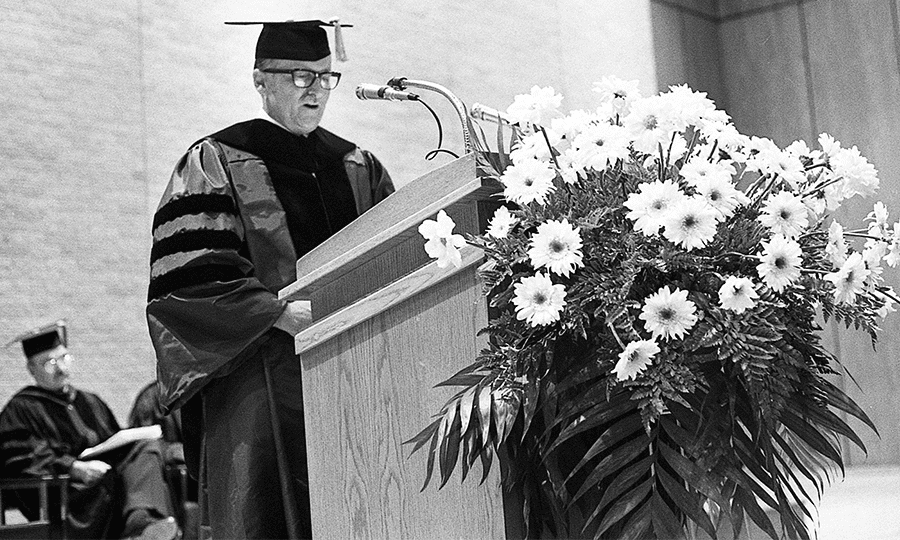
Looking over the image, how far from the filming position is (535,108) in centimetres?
205

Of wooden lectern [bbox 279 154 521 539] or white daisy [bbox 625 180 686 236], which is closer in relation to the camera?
white daisy [bbox 625 180 686 236]

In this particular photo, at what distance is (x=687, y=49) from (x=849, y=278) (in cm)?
371

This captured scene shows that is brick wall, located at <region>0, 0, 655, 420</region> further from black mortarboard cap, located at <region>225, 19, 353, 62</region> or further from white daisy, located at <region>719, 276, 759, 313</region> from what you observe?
white daisy, located at <region>719, 276, 759, 313</region>

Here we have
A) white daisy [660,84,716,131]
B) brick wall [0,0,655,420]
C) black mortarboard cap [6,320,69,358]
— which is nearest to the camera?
white daisy [660,84,716,131]

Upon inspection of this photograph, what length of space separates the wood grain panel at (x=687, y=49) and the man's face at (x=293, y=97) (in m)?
2.06

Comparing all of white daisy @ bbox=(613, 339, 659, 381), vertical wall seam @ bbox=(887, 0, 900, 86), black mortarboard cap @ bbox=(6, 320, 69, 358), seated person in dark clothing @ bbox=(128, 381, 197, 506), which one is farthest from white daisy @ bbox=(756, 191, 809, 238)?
black mortarboard cap @ bbox=(6, 320, 69, 358)

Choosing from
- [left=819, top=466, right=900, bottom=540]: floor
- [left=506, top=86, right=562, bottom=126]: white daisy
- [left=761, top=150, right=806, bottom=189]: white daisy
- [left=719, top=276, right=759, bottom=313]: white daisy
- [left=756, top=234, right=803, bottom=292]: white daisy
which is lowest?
[left=819, top=466, right=900, bottom=540]: floor

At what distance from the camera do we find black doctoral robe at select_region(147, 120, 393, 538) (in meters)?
3.10

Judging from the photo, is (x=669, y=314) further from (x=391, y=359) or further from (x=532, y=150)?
(x=391, y=359)

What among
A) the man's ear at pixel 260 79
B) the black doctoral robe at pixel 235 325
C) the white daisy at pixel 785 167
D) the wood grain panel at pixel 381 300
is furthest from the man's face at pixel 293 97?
the white daisy at pixel 785 167

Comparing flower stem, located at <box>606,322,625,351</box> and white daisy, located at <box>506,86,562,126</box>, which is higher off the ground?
white daisy, located at <box>506,86,562,126</box>

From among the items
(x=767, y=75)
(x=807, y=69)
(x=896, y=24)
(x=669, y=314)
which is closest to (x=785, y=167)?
(x=669, y=314)

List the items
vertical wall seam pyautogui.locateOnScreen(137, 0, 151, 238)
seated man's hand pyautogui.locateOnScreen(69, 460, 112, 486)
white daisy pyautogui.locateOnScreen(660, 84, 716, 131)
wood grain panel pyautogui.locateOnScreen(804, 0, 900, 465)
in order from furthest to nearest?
vertical wall seam pyautogui.locateOnScreen(137, 0, 151, 238) < seated man's hand pyautogui.locateOnScreen(69, 460, 112, 486) < wood grain panel pyautogui.locateOnScreen(804, 0, 900, 465) < white daisy pyautogui.locateOnScreen(660, 84, 716, 131)

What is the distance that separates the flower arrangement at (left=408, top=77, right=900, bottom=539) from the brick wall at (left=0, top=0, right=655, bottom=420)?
5378mm
